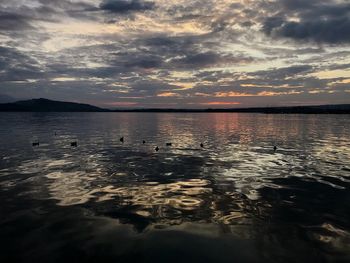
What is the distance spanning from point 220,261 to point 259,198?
895cm

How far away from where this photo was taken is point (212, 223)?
54.7ft

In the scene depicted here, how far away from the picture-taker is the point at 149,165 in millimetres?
33000

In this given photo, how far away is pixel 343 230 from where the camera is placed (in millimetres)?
15734

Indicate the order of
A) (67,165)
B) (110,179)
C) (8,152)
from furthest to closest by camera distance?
1. (8,152)
2. (67,165)
3. (110,179)

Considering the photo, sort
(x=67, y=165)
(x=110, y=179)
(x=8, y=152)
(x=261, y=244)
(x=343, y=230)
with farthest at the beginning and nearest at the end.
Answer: (x=8, y=152)
(x=67, y=165)
(x=110, y=179)
(x=343, y=230)
(x=261, y=244)

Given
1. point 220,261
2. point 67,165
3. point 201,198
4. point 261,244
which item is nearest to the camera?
point 220,261

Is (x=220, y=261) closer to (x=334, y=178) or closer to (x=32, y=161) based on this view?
(x=334, y=178)

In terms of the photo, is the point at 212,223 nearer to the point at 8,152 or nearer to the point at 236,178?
the point at 236,178

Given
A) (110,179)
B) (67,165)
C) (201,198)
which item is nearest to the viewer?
(201,198)

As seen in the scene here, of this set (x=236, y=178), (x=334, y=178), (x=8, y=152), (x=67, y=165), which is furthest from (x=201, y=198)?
(x=8, y=152)

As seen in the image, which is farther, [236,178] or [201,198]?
[236,178]

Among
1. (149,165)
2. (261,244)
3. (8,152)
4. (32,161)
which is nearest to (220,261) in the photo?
(261,244)

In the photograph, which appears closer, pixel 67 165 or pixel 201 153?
pixel 67 165

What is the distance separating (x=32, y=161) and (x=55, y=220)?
20.0m
